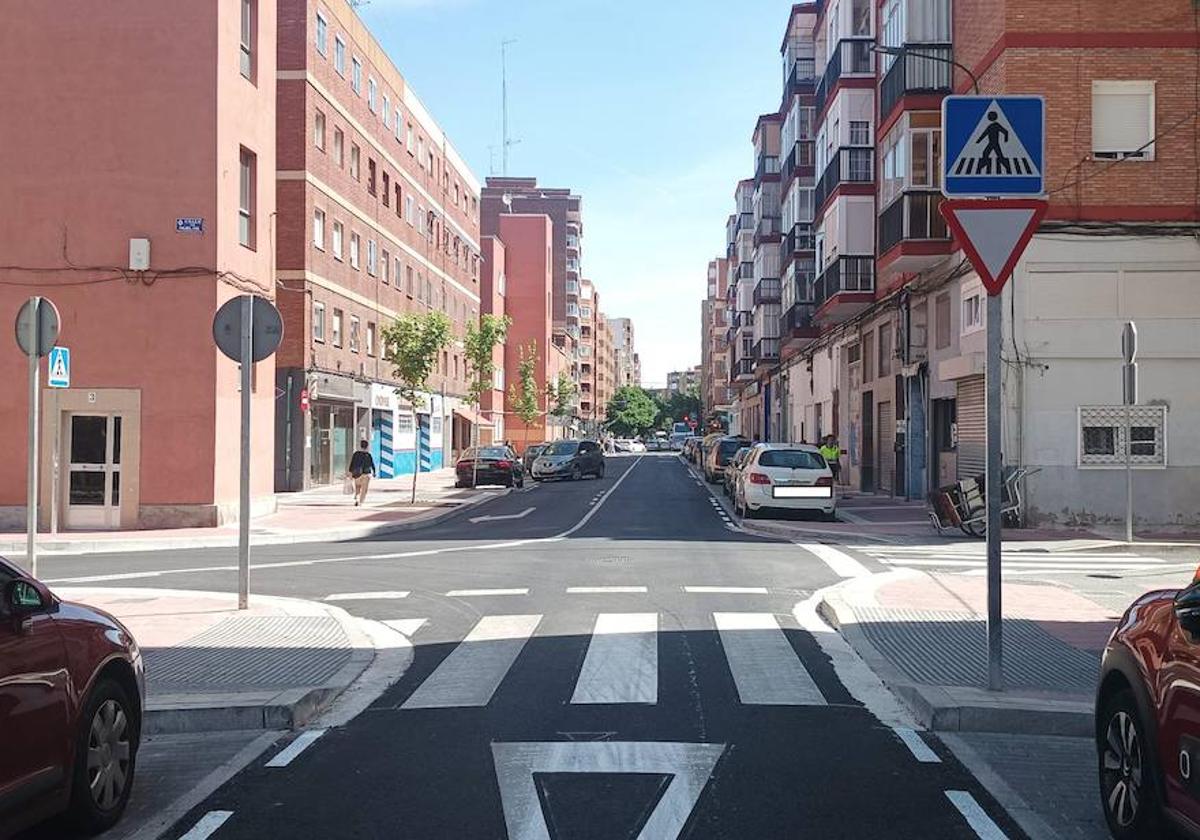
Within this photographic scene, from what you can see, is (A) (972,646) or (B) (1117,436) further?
(B) (1117,436)

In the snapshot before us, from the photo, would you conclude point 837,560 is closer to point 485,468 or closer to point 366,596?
point 366,596

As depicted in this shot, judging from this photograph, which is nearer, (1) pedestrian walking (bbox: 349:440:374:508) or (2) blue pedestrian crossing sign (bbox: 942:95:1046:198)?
(2) blue pedestrian crossing sign (bbox: 942:95:1046:198)

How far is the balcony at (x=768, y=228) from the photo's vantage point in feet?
184

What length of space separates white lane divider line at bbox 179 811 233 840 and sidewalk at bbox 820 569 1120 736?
390cm

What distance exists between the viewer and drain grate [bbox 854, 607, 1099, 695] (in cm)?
744

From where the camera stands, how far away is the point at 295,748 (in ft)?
20.5

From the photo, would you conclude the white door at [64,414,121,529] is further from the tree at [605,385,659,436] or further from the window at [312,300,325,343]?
the tree at [605,385,659,436]

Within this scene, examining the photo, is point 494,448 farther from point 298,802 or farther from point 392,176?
point 298,802

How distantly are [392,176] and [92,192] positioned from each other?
23.3 m

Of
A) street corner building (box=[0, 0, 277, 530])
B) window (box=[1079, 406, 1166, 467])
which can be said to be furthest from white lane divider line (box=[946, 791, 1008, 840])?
street corner building (box=[0, 0, 277, 530])

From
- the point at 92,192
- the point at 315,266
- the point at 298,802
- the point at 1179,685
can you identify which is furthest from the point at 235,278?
the point at 1179,685

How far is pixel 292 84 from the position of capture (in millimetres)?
33094

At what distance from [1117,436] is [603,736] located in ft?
55.1

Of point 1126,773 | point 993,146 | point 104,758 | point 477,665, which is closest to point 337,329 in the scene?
point 477,665
